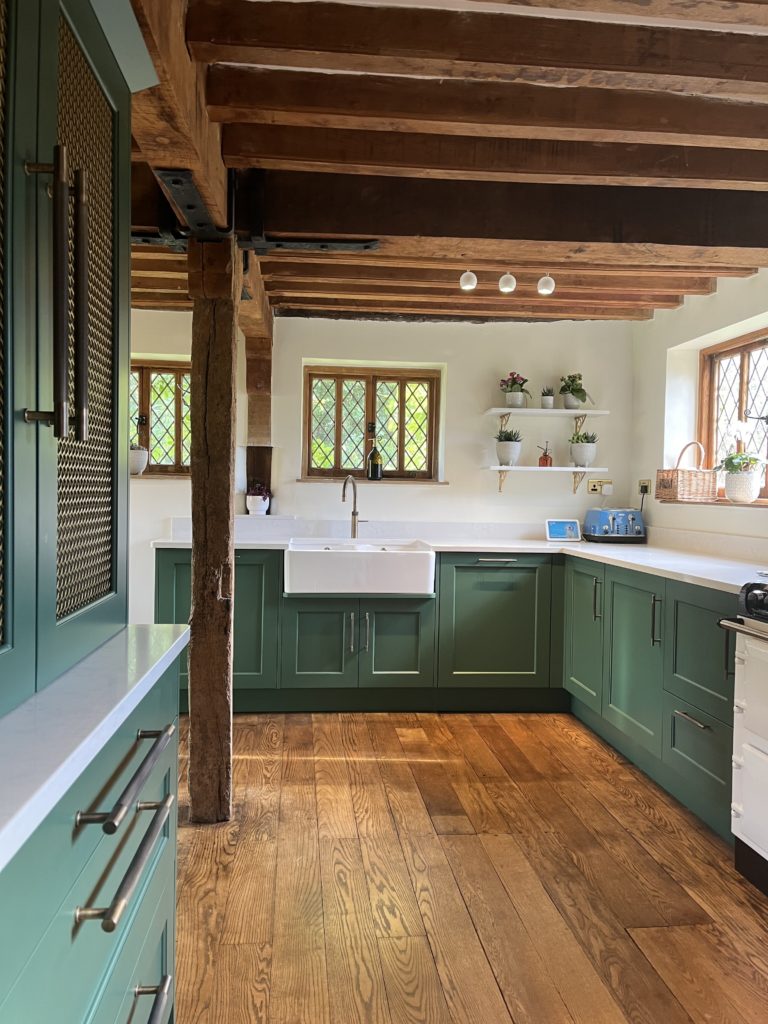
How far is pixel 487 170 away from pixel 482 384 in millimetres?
2178

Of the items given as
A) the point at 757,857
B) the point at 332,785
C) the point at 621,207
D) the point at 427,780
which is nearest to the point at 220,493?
the point at 332,785

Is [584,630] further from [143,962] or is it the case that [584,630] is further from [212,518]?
[143,962]

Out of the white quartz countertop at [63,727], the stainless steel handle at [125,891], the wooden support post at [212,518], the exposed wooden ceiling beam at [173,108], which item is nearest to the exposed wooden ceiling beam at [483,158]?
the exposed wooden ceiling beam at [173,108]

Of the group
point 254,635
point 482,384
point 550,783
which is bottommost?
point 550,783

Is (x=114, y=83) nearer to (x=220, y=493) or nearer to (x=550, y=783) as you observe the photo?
(x=220, y=493)

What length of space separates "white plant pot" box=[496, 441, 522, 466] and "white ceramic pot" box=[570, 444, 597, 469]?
344 mm

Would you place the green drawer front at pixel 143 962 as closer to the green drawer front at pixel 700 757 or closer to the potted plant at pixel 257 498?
the green drawer front at pixel 700 757

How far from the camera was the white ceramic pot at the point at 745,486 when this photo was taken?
3285 mm

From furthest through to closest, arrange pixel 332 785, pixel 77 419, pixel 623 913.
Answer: pixel 332 785 < pixel 623 913 < pixel 77 419

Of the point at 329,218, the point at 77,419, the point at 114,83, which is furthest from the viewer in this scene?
the point at 329,218

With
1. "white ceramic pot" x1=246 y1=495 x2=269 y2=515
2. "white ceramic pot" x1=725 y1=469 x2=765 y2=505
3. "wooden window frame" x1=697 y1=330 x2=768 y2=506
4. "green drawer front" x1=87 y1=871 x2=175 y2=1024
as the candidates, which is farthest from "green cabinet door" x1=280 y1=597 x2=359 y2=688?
"green drawer front" x1=87 y1=871 x2=175 y2=1024

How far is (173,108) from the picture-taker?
1578 millimetres

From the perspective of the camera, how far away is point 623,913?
201 cm

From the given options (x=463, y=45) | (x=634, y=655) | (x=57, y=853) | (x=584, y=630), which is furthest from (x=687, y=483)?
(x=57, y=853)
